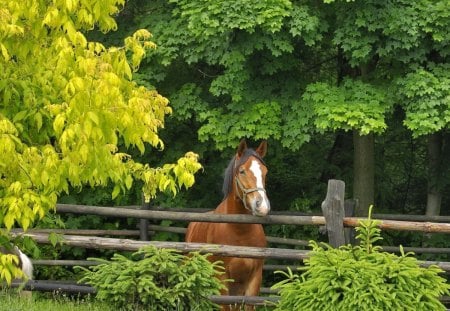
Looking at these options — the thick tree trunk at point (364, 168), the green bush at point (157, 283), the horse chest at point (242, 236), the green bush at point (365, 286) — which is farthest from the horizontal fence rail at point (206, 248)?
the thick tree trunk at point (364, 168)

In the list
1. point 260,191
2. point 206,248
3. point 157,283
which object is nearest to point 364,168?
point 260,191

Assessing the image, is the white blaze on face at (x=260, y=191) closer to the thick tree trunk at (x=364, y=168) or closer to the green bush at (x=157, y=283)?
the green bush at (x=157, y=283)

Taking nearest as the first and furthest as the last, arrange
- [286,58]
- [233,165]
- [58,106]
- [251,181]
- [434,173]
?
[58,106], [251,181], [233,165], [286,58], [434,173]

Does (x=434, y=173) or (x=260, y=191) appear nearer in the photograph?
(x=260, y=191)

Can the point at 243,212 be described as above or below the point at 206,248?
above

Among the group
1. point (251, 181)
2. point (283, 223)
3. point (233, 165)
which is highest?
point (233, 165)

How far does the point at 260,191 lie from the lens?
9305 millimetres

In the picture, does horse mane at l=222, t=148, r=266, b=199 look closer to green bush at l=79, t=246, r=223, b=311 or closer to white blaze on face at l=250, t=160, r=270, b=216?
white blaze on face at l=250, t=160, r=270, b=216

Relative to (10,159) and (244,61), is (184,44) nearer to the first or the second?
(244,61)

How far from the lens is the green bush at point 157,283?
26.4ft

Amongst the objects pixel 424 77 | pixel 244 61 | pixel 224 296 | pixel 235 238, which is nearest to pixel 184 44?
pixel 244 61

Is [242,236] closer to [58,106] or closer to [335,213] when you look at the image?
[335,213]

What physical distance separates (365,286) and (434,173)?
936cm

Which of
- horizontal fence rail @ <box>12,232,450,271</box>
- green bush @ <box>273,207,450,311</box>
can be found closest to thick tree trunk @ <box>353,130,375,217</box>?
horizontal fence rail @ <box>12,232,450,271</box>
